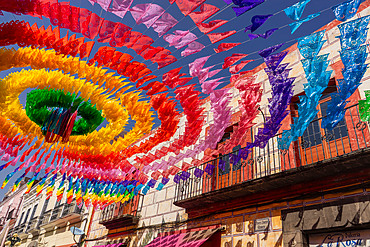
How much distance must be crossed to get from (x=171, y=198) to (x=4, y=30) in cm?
610

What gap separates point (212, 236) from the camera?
633 centimetres

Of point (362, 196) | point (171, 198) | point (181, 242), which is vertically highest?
point (171, 198)

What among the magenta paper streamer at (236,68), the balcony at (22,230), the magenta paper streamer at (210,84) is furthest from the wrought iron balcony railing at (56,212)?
the magenta paper streamer at (236,68)

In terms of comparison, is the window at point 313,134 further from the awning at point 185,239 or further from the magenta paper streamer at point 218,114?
the awning at point 185,239

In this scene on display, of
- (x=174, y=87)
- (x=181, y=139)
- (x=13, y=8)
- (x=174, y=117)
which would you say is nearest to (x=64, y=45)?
(x=13, y=8)

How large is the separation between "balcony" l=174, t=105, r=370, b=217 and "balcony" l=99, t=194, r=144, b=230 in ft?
8.78

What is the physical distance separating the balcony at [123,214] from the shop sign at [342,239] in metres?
5.84

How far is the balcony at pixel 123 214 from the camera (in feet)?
29.8

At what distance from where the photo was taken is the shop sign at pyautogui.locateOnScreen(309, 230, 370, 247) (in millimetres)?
4199

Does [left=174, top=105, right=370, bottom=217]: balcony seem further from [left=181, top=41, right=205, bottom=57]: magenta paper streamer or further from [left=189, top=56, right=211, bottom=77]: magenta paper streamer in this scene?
[left=181, top=41, right=205, bottom=57]: magenta paper streamer

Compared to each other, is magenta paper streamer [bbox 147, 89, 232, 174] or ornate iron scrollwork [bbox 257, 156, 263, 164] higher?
ornate iron scrollwork [bbox 257, 156, 263, 164]

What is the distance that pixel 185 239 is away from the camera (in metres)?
6.68

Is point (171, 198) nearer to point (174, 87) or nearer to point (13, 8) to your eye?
point (174, 87)

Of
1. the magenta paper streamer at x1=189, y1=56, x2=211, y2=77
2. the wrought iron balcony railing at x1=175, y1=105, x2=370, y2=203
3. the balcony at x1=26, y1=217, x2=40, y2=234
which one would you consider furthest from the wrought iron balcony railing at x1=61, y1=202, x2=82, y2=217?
the magenta paper streamer at x1=189, y1=56, x2=211, y2=77
